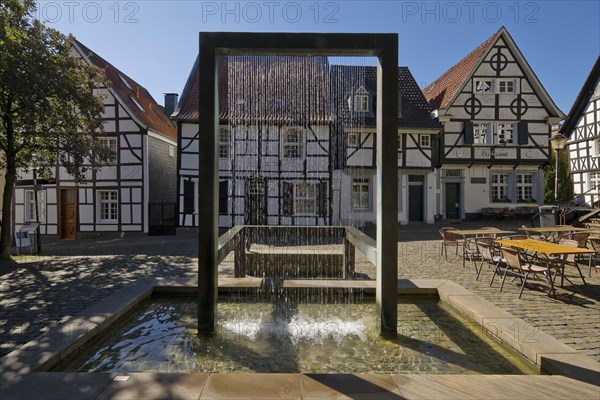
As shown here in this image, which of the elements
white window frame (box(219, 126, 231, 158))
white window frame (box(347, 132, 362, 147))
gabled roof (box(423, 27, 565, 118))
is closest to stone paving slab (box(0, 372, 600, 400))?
white window frame (box(219, 126, 231, 158))

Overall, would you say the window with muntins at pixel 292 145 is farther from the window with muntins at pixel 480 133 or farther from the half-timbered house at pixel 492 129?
the window with muntins at pixel 480 133

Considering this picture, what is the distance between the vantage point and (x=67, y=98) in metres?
10.6

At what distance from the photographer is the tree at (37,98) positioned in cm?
930

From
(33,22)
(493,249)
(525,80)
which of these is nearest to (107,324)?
(493,249)

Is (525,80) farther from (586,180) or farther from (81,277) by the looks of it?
(81,277)

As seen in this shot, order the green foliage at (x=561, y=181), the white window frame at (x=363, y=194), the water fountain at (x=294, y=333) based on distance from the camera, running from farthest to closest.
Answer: the green foliage at (x=561, y=181) → the white window frame at (x=363, y=194) → the water fountain at (x=294, y=333)

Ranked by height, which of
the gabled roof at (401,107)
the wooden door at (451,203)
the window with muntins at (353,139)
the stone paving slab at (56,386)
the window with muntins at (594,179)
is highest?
the gabled roof at (401,107)

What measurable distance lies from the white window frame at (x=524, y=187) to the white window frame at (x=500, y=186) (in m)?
0.59

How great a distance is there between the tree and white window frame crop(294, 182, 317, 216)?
9.70 meters

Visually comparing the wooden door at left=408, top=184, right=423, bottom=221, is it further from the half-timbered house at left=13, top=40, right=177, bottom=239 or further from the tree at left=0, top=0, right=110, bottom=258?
the tree at left=0, top=0, right=110, bottom=258

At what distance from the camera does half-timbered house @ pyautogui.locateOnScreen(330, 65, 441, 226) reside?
20219 mm

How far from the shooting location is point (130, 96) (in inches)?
800

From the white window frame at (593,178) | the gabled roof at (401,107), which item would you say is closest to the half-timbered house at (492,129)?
the gabled roof at (401,107)

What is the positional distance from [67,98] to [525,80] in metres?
24.0
